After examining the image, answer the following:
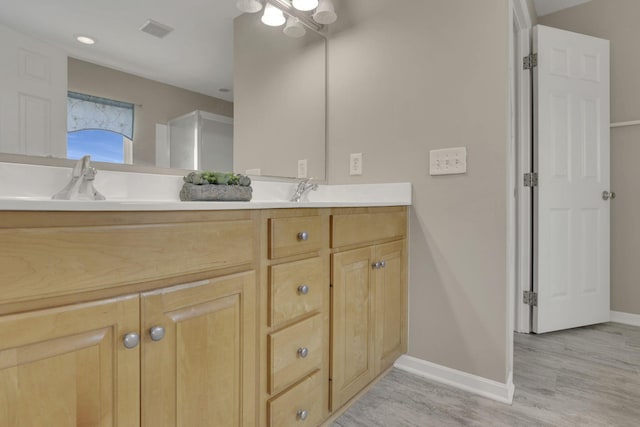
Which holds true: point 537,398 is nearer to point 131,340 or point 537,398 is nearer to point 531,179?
point 531,179

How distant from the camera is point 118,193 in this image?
1.18 metres

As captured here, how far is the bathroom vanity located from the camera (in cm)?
61

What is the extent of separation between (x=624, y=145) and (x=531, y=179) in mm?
889

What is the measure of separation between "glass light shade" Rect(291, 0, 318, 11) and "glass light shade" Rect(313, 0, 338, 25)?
0.04 m

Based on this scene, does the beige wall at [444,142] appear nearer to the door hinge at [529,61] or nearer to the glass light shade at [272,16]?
the glass light shade at [272,16]

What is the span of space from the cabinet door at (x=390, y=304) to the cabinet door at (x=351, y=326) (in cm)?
6

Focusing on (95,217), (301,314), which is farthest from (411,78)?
(95,217)

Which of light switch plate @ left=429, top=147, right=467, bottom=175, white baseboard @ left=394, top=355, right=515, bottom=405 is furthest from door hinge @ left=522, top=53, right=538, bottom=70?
white baseboard @ left=394, top=355, right=515, bottom=405

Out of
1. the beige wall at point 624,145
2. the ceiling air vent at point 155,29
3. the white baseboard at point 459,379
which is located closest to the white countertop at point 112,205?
the ceiling air vent at point 155,29

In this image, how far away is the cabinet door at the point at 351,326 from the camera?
4.29 ft

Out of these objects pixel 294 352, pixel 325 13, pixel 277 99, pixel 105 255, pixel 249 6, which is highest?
pixel 325 13

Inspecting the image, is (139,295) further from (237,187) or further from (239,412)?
(237,187)

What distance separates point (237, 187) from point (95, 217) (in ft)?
2.15

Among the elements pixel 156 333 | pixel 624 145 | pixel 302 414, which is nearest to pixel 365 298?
pixel 302 414
